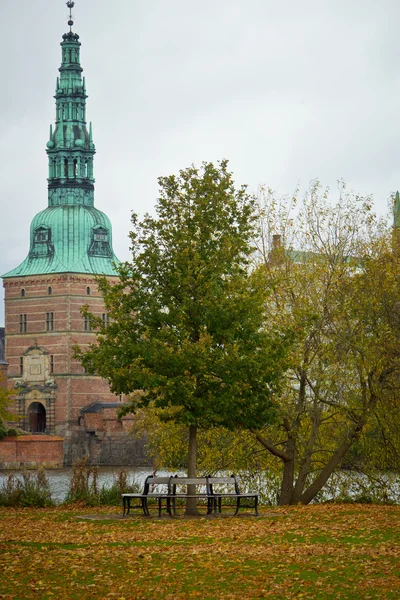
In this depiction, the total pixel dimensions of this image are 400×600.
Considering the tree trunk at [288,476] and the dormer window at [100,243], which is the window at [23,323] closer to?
the dormer window at [100,243]

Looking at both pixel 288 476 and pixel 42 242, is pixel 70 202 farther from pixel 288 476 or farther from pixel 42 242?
pixel 288 476

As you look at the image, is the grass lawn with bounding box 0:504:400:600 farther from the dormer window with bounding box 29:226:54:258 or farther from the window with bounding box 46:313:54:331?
the dormer window with bounding box 29:226:54:258

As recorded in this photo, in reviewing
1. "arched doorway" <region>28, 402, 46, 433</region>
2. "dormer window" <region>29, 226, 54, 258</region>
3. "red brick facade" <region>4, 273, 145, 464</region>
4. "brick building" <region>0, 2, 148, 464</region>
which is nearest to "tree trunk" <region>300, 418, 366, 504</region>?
"brick building" <region>0, 2, 148, 464</region>

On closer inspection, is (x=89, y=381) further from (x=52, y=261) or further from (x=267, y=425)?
(x=267, y=425)

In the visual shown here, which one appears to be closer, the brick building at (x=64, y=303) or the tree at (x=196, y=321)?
the tree at (x=196, y=321)

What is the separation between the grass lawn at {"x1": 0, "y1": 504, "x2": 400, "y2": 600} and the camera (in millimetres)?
13305

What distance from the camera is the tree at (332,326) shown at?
25312mm

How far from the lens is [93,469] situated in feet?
85.1

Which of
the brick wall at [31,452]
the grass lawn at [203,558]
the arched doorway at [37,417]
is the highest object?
the arched doorway at [37,417]

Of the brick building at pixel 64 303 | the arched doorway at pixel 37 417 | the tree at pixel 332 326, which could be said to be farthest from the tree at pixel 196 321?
the arched doorway at pixel 37 417

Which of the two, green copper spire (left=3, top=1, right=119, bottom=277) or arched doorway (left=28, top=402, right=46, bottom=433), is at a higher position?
green copper spire (left=3, top=1, right=119, bottom=277)

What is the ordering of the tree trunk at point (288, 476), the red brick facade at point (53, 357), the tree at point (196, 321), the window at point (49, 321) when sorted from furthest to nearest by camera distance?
the window at point (49, 321)
the red brick facade at point (53, 357)
the tree trunk at point (288, 476)
the tree at point (196, 321)

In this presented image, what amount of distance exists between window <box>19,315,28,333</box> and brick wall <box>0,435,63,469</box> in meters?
17.4

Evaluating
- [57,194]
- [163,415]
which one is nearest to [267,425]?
[163,415]
